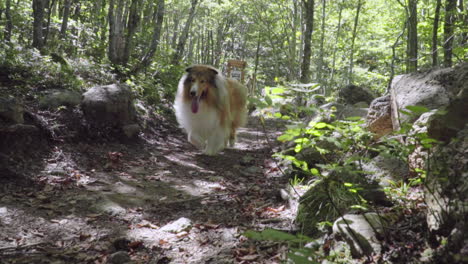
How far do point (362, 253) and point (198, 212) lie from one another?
6.27 ft

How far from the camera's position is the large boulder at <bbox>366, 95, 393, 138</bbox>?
4043mm

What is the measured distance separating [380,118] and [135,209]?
10.0ft

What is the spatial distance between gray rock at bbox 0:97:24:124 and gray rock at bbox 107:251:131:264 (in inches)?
108

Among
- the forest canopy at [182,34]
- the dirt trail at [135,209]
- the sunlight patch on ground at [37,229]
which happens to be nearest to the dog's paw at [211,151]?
the dirt trail at [135,209]

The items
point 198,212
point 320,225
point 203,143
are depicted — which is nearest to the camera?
point 320,225

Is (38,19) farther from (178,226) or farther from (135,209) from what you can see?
(178,226)

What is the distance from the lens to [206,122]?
20.3ft

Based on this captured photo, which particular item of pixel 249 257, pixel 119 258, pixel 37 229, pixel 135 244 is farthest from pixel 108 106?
pixel 249 257

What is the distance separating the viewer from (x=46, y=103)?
5.41 m

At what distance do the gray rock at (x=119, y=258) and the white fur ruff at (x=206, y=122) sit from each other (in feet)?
12.3

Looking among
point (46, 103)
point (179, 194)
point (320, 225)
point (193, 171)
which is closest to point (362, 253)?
point (320, 225)

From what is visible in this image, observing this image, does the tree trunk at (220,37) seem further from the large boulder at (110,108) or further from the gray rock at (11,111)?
the gray rock at (11,111)

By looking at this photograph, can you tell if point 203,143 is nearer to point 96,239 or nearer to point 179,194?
point 179,194

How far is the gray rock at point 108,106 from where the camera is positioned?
5.71 meters
